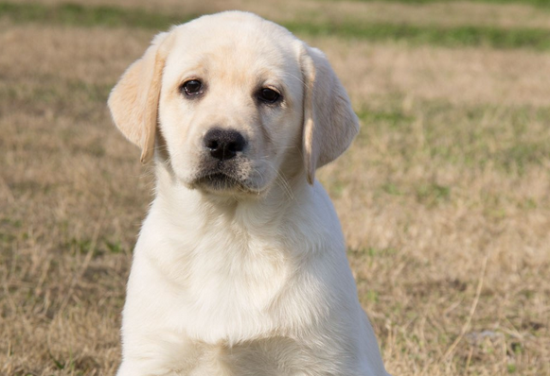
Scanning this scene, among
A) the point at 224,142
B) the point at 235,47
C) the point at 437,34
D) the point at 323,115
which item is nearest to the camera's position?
the point at 224,142

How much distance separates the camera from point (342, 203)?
7.17 m

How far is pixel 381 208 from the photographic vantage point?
7.12 m

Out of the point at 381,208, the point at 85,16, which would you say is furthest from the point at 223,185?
the point at 85,16

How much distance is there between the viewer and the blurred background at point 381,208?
471cm

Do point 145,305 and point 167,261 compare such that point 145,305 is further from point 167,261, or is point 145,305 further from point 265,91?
point 265,91

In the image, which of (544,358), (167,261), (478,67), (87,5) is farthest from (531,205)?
(87,5)

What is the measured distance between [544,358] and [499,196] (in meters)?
2.96

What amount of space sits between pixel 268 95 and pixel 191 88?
1.00ft

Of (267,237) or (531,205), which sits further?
(531,205)

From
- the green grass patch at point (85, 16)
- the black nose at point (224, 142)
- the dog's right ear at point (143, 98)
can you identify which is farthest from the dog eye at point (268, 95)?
the green grass patch at point (85, 16)

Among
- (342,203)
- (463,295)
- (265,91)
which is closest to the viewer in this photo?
(265,91)

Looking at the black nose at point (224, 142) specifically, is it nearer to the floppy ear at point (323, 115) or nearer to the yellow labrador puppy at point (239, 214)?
the yellow labrador puppy at point (239, 214)

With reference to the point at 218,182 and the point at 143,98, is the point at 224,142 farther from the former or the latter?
the point at 143,98

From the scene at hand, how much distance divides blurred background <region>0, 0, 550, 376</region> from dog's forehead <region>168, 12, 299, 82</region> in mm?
739
